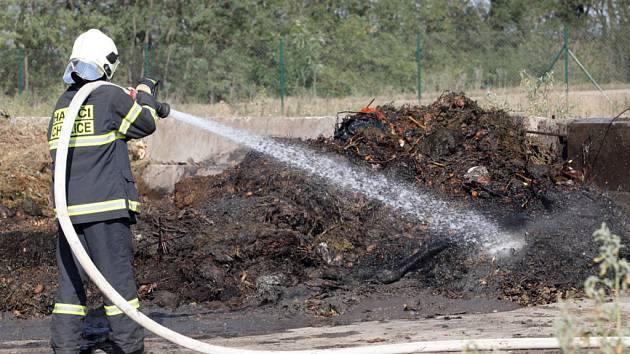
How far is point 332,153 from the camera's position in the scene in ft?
30.8

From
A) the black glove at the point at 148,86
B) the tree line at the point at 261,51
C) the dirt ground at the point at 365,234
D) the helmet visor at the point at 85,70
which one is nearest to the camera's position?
the helmet visor at the point at 85,70

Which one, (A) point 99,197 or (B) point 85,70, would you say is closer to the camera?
(A) point 99,197

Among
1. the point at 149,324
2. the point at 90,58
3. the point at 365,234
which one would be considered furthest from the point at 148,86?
the point at 365,234

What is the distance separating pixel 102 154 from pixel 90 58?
594 mm

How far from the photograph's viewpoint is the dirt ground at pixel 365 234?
729 cm

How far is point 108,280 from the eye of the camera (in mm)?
5238

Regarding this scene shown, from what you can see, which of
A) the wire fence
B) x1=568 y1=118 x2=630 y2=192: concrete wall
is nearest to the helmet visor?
x1=568 y1=118 x2=630 y2=192: concrete wall

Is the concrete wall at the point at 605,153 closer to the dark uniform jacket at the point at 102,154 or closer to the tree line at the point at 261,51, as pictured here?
the dark uniform jacket at the point at 102,154

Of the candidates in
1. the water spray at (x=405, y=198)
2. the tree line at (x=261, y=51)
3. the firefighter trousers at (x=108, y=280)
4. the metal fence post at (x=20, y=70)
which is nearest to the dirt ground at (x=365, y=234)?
the water spray at (x=405, y=198)

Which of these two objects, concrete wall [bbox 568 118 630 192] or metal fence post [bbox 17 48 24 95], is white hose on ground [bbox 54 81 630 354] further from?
metal fence post [bbox 17 48 24 95]

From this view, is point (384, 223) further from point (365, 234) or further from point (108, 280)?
point (108, 280)

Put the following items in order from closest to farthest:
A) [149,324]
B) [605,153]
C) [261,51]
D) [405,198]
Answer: [149,324]
[405,198]
[605,153]
[261,51]

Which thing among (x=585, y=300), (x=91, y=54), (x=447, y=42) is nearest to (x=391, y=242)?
(x=585, y=300)

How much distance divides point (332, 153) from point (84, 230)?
174 inches
